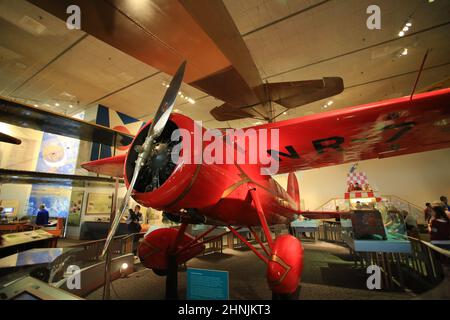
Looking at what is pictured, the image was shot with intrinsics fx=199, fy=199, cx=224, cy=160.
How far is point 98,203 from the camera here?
26.8ft

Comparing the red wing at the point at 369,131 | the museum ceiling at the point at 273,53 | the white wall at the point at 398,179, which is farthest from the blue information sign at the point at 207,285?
the white wall at the point at 398,179

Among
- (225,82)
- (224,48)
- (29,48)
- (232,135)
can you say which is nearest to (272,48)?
(225,82)

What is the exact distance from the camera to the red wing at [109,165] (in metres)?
3.27

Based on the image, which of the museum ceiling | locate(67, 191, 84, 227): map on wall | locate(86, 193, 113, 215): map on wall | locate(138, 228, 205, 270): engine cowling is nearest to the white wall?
the museum ceiling

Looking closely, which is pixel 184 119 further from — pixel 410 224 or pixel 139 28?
pixel 410 224

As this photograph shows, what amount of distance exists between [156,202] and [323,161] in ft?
10.5

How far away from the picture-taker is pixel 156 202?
1.70m

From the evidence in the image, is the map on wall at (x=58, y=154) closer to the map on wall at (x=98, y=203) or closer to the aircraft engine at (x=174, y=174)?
the map on wall at (x=98, y=203)

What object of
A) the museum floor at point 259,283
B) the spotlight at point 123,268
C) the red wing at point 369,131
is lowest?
the museum floor at point 259,283

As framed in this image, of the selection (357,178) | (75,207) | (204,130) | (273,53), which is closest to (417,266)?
(204,130)

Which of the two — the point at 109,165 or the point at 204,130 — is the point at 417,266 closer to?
the point at 204,130

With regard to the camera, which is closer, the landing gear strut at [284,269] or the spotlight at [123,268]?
the landing gear strut at [284,269]

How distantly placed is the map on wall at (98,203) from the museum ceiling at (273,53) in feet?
11.7

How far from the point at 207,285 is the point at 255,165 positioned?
177 centimetres
